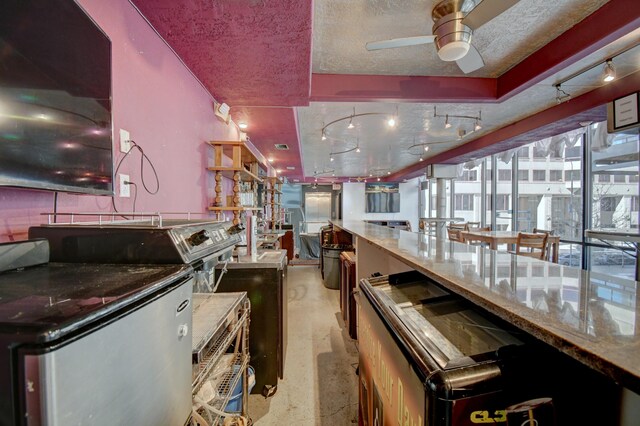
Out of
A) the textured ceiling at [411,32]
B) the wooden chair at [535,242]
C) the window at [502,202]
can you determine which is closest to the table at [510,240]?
the wooden chair at [535,242]

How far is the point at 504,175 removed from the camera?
5.86m

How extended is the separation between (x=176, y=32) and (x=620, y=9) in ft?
8.86

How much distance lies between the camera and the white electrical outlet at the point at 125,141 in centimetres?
131

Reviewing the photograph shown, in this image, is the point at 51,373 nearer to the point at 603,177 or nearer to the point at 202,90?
the point at 202,90

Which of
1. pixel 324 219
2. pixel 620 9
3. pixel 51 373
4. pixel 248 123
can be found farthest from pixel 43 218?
pixel 324 219

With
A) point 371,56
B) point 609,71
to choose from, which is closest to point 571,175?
point 609,71

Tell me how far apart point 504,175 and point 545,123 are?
102 inches

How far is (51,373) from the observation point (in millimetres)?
389

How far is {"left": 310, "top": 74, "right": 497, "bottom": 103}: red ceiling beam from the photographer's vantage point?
8.82 feet

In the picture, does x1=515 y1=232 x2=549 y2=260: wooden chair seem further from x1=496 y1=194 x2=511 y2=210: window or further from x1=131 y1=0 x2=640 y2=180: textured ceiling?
x1=496 y1=194 x2=511 y2=210: window

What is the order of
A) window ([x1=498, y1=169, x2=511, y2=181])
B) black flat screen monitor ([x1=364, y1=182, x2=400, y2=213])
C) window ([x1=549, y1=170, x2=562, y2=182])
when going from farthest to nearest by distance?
1. black flat screen monitor ([x1=364, y1=182, x2=400, y2=213])
2. window ([x1=498, y1=169, x2=511, y2=181])
3. window ([x1=549, y1=170, x2=562, y2=182])

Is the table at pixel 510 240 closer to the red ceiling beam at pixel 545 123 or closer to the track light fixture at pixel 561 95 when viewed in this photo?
the red ceiling beam at pixel 545 123

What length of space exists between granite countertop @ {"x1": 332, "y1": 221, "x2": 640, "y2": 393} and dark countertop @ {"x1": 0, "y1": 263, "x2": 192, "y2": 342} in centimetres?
79

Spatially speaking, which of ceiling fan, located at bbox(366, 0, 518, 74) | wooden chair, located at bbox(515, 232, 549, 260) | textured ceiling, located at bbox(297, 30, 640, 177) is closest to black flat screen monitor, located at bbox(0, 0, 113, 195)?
ceiling fan, located at bbox(366, 0, 518, 74)
